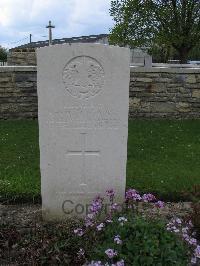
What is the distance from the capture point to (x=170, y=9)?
16922 millimetres

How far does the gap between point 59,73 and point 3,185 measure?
1.57 m

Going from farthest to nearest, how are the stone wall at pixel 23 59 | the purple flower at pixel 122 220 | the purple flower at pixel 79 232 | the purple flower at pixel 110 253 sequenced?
the stone wall at pixel 23 59
the purple flower at pixel 79 232
the purple flower at pixel 122 220
the purple flower at pixel 110 253

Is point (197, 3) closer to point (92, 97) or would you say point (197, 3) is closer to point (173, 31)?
point (173, 31)

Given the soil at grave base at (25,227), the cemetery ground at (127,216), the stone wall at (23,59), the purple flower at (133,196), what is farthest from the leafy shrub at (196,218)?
the stone wall at (23,59)

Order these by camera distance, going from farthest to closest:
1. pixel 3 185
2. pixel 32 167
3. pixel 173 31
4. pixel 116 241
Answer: pixel 173 31 < pixel 32 167 < pixel 3 185 < pixel 116 241

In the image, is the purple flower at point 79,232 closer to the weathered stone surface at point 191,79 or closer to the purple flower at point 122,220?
the purple flower at point 122,220

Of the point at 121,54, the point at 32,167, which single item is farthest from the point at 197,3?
the point at 121,54

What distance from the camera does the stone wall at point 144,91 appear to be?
9.61 m

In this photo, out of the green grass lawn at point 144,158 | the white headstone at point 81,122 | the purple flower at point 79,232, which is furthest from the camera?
the green grass lawn at point 144,158

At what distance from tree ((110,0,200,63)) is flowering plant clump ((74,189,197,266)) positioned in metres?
13.8

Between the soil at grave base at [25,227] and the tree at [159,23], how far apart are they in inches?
504

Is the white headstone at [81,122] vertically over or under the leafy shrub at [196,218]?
over

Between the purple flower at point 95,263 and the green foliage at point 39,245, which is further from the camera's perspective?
the green foliage at point 39,245

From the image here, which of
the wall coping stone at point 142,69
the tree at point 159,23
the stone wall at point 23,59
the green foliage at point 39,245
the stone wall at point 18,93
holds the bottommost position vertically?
the green foliage at point 39,245
